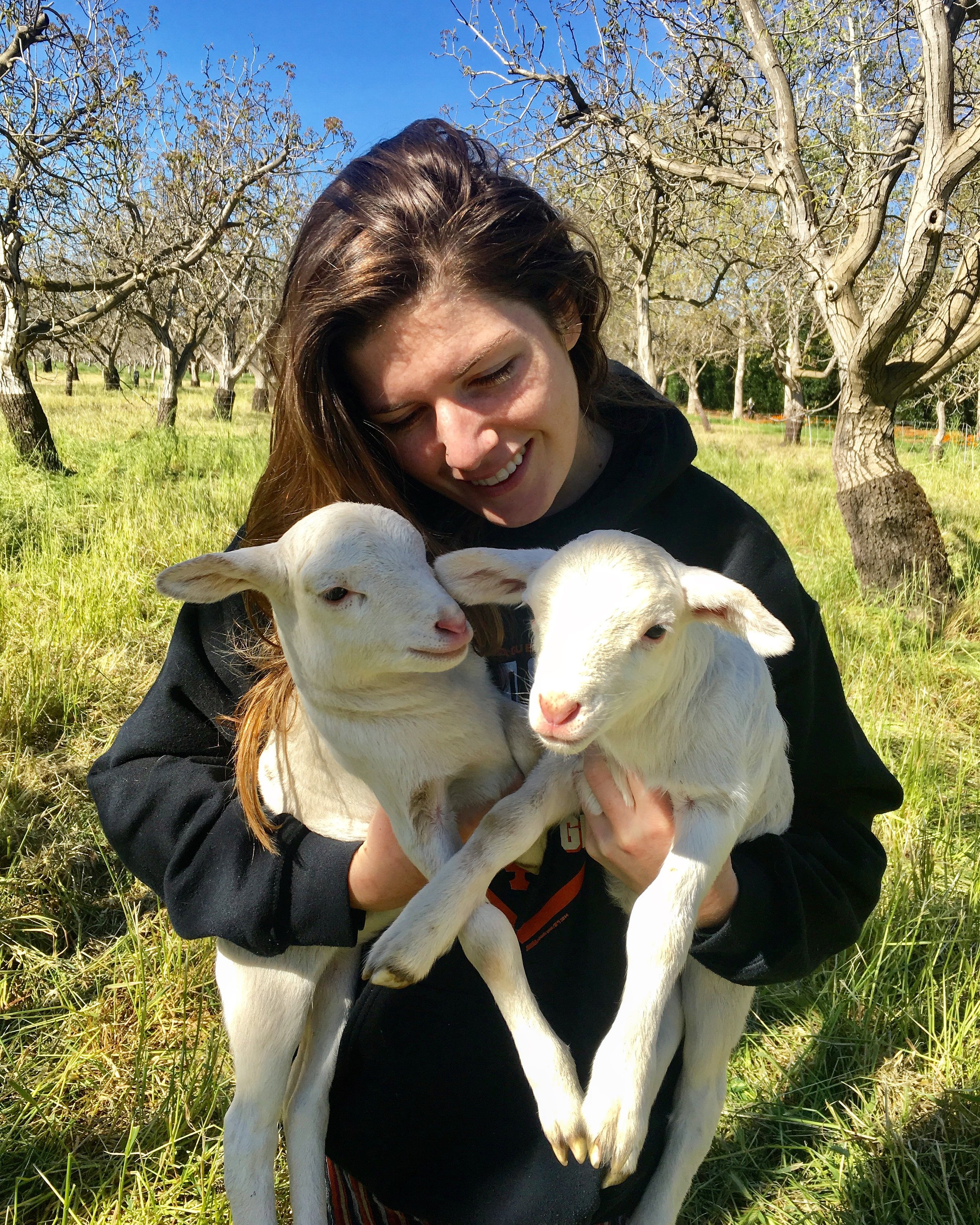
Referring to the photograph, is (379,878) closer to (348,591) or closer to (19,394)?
(348,591)

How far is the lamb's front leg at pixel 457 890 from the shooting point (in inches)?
49.4

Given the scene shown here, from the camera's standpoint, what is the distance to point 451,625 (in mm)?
1390

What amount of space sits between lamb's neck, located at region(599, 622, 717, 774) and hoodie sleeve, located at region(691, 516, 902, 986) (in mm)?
284

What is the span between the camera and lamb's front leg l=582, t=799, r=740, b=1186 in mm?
1218

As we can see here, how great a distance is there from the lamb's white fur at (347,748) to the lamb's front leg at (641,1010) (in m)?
0.11

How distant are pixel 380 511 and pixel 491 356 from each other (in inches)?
14.8

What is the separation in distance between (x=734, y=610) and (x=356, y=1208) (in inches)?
58.6

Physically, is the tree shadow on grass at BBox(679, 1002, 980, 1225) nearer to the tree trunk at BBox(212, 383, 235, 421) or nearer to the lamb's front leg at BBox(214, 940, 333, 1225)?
the lamb's front leg at BBox(214, 940, 333, 1225)

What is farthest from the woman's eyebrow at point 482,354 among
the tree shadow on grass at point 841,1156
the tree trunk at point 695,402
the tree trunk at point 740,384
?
the tree trunk at point 740,384

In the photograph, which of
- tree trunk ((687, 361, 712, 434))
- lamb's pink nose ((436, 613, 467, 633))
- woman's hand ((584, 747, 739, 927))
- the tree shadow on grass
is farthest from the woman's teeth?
tree trunk ((687, 361, 712, 434))

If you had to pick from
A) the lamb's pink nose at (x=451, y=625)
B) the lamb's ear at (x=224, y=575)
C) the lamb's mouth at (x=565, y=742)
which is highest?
the lamb's ear at (x=224, y=575)

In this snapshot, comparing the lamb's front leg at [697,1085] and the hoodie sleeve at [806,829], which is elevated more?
the hoodie sleeve at [806,829]

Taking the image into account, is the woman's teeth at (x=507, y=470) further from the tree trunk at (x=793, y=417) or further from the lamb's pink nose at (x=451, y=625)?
the tree trunk at (x=793, y=417)

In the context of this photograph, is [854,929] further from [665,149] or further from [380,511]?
[665,149]
